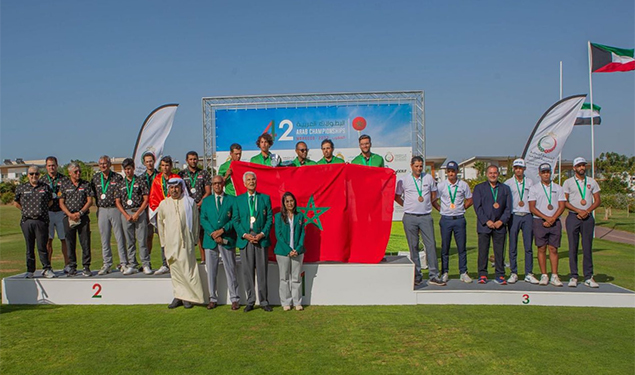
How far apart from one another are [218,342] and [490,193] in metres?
4.36

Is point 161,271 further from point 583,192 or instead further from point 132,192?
point 583,192

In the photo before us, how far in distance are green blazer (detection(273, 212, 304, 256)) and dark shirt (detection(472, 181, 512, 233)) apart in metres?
2.61

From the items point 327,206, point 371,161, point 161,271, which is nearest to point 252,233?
point 327,206

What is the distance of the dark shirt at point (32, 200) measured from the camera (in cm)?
725

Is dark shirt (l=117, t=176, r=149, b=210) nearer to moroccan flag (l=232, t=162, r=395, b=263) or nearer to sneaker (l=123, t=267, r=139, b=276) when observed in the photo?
sneaker (l=123, t=267, r=139, b=276)

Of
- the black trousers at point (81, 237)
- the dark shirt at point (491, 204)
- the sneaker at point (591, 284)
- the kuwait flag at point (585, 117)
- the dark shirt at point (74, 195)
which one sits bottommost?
the sneaker at point (591, 284)

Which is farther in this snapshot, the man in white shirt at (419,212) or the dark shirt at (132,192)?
the dark shirt at (132,192)

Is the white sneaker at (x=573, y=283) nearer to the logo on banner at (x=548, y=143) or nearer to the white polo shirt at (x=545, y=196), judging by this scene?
the white polo shirt at (x=545, y=196)

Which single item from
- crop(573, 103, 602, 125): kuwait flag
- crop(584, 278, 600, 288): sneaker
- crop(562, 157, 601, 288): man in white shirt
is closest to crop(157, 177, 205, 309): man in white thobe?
crop(562, 157, 601, 288): man in white shirt

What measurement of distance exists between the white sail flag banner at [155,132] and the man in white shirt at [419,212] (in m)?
5.74

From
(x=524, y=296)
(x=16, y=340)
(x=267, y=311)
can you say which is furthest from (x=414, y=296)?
(x=16, y=340)

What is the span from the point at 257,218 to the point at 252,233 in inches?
8.2

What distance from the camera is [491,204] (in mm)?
7117

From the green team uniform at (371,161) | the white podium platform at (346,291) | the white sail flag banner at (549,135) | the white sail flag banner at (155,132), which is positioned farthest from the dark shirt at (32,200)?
the white sail flag banner at (549,135)
